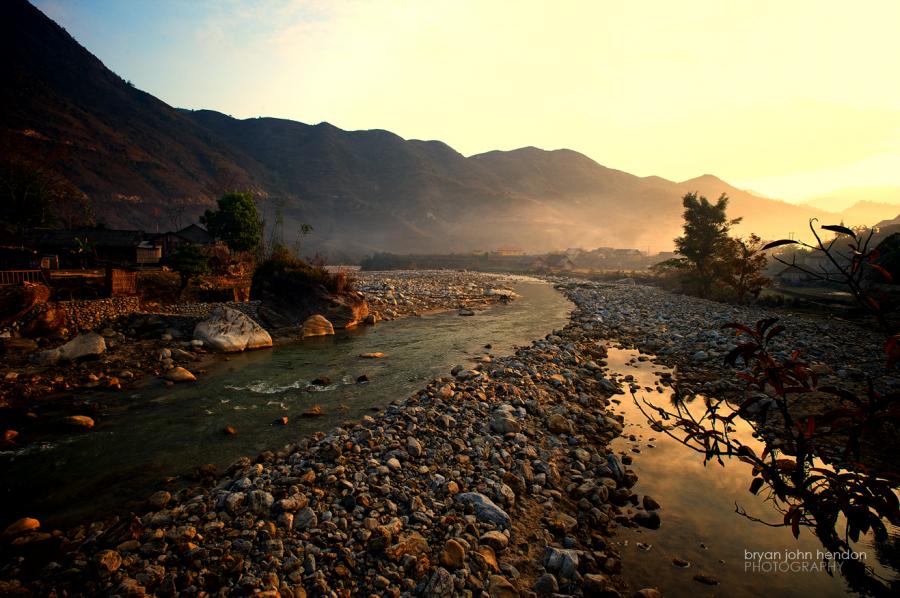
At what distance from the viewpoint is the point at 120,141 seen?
115 meters

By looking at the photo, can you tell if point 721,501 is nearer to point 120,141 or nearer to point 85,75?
point 120,141

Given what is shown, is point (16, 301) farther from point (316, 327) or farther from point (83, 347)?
point (316, 327)

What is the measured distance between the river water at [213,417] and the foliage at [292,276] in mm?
5449

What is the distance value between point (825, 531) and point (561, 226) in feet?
649

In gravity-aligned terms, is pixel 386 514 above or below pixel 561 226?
below

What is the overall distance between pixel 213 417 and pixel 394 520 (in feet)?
22.5

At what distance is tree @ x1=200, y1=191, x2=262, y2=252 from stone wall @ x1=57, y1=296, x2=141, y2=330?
58.3 ft

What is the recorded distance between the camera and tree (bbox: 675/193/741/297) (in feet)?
106

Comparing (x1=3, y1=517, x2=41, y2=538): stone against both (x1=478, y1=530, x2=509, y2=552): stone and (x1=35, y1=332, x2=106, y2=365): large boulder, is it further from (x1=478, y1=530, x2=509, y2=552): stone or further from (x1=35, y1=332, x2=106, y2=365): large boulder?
(x1=35, y1=332, x2=106, y2=365): large boulder

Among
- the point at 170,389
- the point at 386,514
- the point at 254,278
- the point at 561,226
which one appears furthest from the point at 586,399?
the point at 561,226

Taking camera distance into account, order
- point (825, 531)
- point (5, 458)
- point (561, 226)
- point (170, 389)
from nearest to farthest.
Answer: point (825, 531) < point (5, 458) < point (170, 389) < point (561, 226)

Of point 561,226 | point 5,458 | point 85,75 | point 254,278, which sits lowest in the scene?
point 5,458

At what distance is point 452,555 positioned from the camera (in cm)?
524

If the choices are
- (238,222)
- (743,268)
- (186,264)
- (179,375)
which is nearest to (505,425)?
(179,375)
